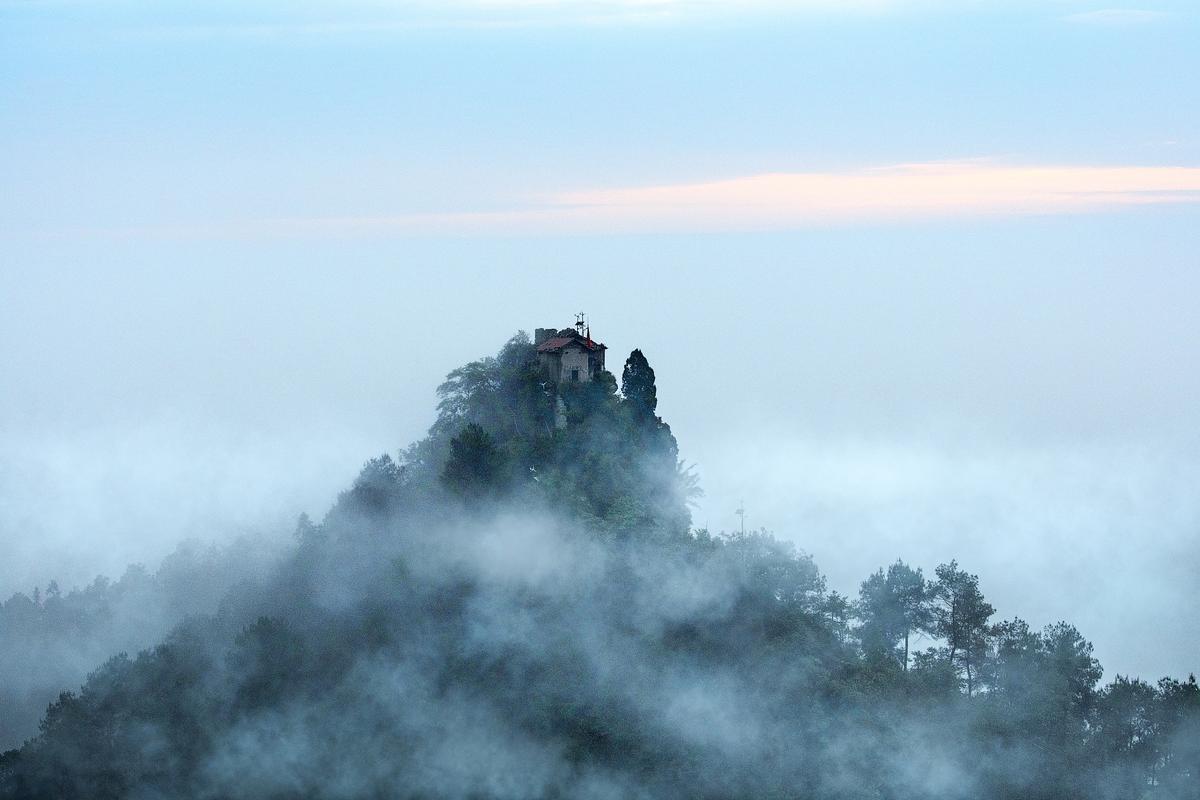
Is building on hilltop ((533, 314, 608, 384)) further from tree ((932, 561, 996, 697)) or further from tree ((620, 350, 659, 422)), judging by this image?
tree ((932, 561, 996, 697))

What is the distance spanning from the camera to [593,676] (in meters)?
75.5

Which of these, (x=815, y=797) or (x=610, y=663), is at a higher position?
(x=610, y=663)

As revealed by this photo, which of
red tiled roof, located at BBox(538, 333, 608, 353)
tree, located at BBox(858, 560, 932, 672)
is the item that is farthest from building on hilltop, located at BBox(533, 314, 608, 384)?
tree, located at BBox(858, 560, 932, 672)

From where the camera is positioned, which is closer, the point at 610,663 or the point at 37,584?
the point at 610,663

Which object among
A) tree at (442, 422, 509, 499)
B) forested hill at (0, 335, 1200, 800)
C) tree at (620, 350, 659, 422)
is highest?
tree at (620, 350, 659, 422)

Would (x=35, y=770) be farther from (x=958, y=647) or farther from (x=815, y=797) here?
(x=958, y=647)

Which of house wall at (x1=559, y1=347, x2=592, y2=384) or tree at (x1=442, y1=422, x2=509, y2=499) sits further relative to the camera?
house wall at (x1=559, y1=347, x2=592, y2=384)

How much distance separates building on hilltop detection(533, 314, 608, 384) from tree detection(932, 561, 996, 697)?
23527 mm

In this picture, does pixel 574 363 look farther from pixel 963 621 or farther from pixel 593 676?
pixel 963 621

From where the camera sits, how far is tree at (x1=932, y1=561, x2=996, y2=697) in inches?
3201

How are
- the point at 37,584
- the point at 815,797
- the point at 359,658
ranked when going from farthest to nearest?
the point at 37,584
the point at 359,658
the point at 815,797

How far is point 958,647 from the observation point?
8181 centimetres

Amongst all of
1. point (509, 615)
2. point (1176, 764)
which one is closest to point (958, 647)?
point (1176, 764)

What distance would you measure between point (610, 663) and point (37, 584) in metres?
105
